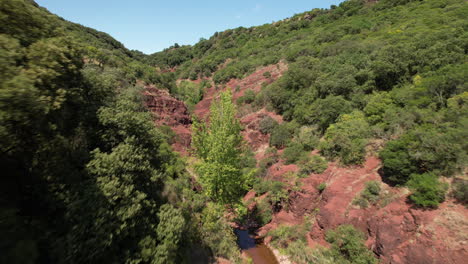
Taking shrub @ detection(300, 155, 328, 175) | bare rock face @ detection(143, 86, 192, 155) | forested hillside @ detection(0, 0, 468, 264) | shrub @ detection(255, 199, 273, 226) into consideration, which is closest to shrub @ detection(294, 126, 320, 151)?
forested hillside @ detection(0, 0, 468, 264)

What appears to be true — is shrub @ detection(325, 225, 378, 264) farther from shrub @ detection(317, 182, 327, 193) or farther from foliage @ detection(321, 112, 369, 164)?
foliage @ detection(321, 112, 369, 164)

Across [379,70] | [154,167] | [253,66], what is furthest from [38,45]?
[253,66]

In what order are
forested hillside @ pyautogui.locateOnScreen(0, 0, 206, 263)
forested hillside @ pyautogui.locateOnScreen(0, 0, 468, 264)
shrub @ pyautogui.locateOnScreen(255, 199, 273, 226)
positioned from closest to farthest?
forested hillside @ pyautogui.locateOnScreen(0, 0, 206, 263), forested hillside @ pyautogui.locateOnScreen(0, 0, 468, 264), shrub @ pyautogui.locateOnScreen(255, 199, 273, 226)

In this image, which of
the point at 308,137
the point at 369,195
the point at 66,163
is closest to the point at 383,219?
the point at 369,195

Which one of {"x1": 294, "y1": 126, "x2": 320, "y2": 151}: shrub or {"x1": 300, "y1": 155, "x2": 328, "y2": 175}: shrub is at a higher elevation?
{"x1": 294, "y1": 126, "x2": 320, "y2": 151}: shrub

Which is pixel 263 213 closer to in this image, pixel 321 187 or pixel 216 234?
pixel 321 187

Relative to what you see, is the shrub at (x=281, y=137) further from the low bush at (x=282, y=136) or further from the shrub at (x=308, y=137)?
the shrub at (x=308, y=137)

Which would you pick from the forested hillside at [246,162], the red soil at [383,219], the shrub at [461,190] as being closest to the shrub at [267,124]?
the forested hillside at [246,162]

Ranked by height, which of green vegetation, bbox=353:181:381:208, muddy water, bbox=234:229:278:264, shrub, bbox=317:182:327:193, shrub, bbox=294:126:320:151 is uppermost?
shrub, bbox=294:126:320:151
